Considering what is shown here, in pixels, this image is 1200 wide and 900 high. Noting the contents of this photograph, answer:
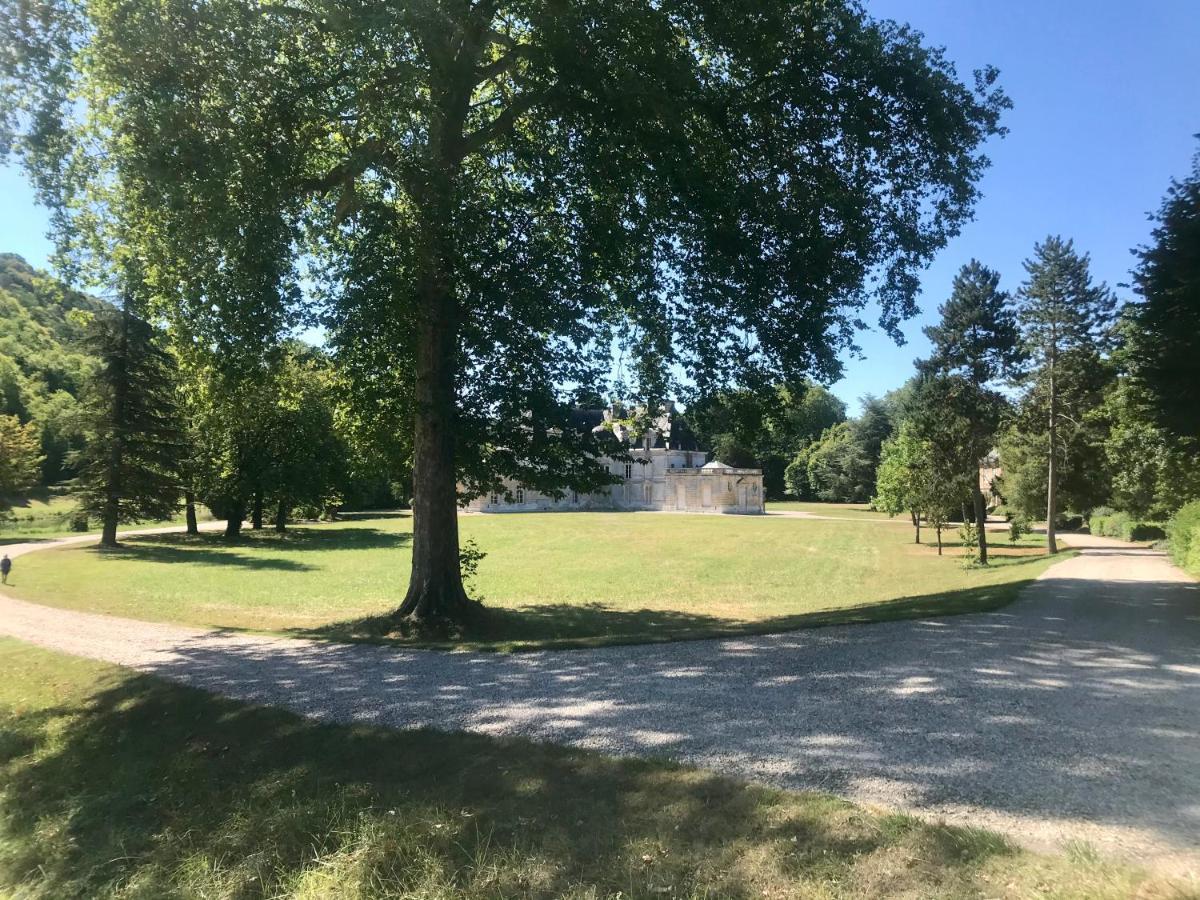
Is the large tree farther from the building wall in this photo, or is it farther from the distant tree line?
the building wall

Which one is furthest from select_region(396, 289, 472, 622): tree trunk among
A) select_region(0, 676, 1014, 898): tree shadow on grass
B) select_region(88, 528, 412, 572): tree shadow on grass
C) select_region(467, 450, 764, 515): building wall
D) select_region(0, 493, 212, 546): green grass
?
select_region(467, 450, 764, 515): building wall

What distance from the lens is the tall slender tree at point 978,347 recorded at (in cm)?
3169

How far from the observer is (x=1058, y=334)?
3797 cm

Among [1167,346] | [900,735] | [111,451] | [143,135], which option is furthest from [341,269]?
[111,451]

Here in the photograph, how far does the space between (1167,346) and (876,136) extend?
653 cm

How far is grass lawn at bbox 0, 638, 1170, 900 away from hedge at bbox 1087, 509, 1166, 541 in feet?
136

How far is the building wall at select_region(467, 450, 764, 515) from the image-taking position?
257ft

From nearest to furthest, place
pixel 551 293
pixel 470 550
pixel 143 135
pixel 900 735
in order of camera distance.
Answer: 1. pixel 900 735
2. pixel 143 135
3. pixel 551 293
4. pixel 470 550

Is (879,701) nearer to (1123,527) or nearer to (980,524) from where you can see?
(980,524)

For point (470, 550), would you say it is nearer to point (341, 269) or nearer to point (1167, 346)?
point (341, 269)

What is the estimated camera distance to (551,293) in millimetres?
12023

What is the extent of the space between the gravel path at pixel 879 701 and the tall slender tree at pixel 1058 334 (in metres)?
28.2

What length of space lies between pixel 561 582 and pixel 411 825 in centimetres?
2023

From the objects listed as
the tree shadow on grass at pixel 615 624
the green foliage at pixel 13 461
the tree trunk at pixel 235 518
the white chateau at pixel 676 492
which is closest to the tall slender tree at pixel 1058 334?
the tree shadow on grass at pixel 615 624
